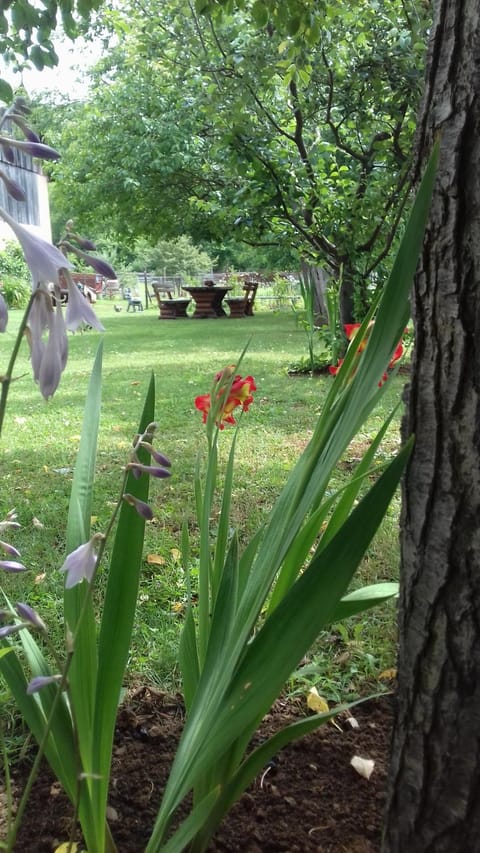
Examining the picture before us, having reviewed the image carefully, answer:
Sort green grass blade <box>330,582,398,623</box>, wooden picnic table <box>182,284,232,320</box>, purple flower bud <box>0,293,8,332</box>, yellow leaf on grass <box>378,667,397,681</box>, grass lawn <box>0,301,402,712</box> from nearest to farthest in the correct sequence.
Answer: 1. purple flower bud <box>0,293,8,332</box>
2. green grass blade <box>330,582,398,623</box>
3. yellow leaf on grass <box>378,667,397,681</box>
4. grass lawn <box>0,301,402,712</box>
5. wooden picnic table <box>182,284,232,320</box>

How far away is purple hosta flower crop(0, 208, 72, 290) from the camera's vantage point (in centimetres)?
51

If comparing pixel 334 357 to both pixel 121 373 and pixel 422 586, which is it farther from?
pixel 422 586

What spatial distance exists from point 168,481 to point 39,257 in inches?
96.9

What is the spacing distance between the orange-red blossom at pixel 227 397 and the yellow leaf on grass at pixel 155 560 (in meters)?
0.81

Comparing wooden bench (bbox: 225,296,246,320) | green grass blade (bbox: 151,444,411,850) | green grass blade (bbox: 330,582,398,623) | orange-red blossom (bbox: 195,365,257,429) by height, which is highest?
wooden bench (bbox: 225,296,246,320)

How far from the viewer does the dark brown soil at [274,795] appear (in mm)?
1018

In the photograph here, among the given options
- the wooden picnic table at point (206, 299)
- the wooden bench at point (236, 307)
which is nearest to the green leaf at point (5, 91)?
the wooden picnic table at point (206, 299)

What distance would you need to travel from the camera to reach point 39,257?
1.67ft

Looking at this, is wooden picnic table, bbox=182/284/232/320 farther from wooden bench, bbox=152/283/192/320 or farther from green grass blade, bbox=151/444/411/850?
green grass blade, bbox=151/444/411/850

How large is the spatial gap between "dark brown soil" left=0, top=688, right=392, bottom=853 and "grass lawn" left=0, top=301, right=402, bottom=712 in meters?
0.17

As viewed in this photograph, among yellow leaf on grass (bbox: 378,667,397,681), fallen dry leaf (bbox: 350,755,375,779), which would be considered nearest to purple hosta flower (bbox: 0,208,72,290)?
fallen dry leaf (bbox: 350,755,375,779)

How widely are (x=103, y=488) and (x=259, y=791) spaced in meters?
1.81

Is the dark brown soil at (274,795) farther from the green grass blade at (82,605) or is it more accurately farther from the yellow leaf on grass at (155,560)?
the yellow leaf on grass at (155,560)

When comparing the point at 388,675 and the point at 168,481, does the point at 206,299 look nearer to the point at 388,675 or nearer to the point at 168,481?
the point at 168,481
